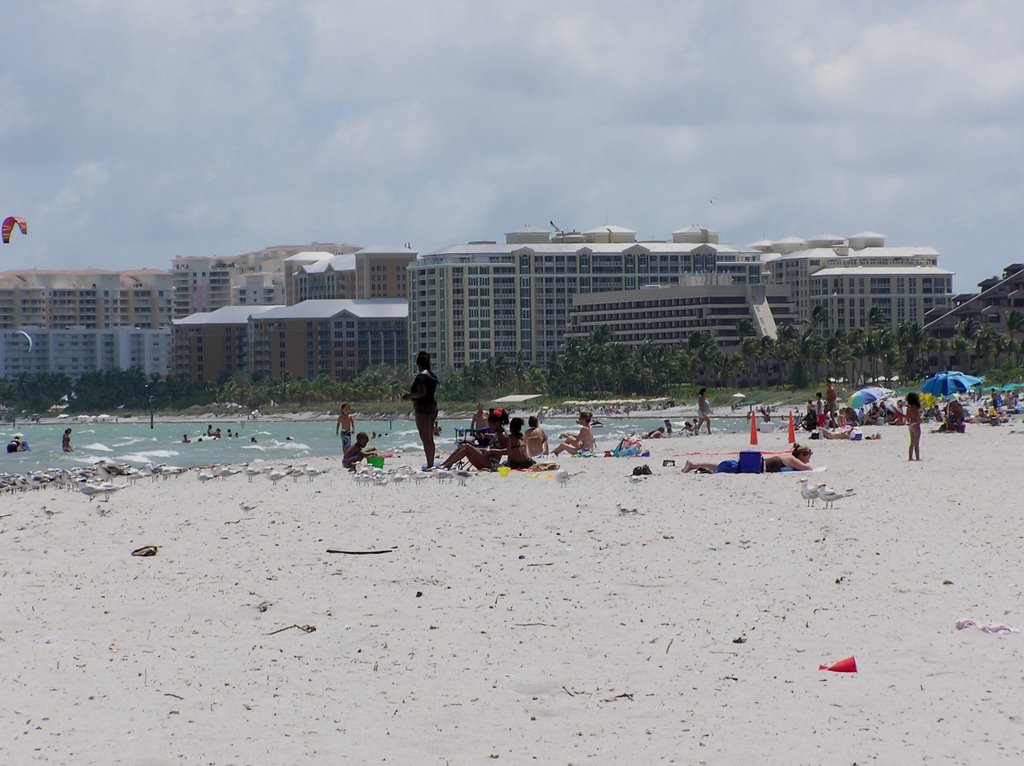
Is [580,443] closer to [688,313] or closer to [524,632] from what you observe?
[524,632]

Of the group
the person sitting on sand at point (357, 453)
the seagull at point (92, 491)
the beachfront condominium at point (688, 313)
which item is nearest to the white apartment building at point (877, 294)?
the beachfront condominium at point (688, 313)

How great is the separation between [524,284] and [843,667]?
177 metres

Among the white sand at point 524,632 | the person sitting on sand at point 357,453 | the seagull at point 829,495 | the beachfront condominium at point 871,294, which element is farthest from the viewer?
the beachfront condominium at point 871,294

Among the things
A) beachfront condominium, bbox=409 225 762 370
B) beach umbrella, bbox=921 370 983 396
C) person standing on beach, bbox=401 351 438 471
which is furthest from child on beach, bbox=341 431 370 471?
beachfront condominium, bbox=409 225 762 370

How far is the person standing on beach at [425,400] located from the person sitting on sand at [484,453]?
326 mm

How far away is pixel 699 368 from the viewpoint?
14838 cm

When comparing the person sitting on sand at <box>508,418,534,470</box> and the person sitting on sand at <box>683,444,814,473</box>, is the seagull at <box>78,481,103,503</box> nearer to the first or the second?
the person sitting on sand at <box>508,418,534,470</box>

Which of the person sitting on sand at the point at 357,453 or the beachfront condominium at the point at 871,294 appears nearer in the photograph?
the person sitting on sand at the point at 357,453

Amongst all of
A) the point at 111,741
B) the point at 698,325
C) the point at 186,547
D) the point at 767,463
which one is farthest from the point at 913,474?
the point at 698,325

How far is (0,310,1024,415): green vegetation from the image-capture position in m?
124

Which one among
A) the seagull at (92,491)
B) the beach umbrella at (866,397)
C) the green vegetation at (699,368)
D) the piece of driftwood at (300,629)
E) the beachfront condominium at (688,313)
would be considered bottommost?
the piece of driftwood at (300,629)

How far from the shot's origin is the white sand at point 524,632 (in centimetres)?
856

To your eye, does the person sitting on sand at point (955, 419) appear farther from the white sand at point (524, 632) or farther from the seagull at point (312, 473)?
the seagull at point (312, 473)

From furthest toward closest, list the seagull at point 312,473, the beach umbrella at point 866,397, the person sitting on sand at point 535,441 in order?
the beach umbrella at point 866,397
the person sitting on sand at point 535,441
the seagull at point 312,473
